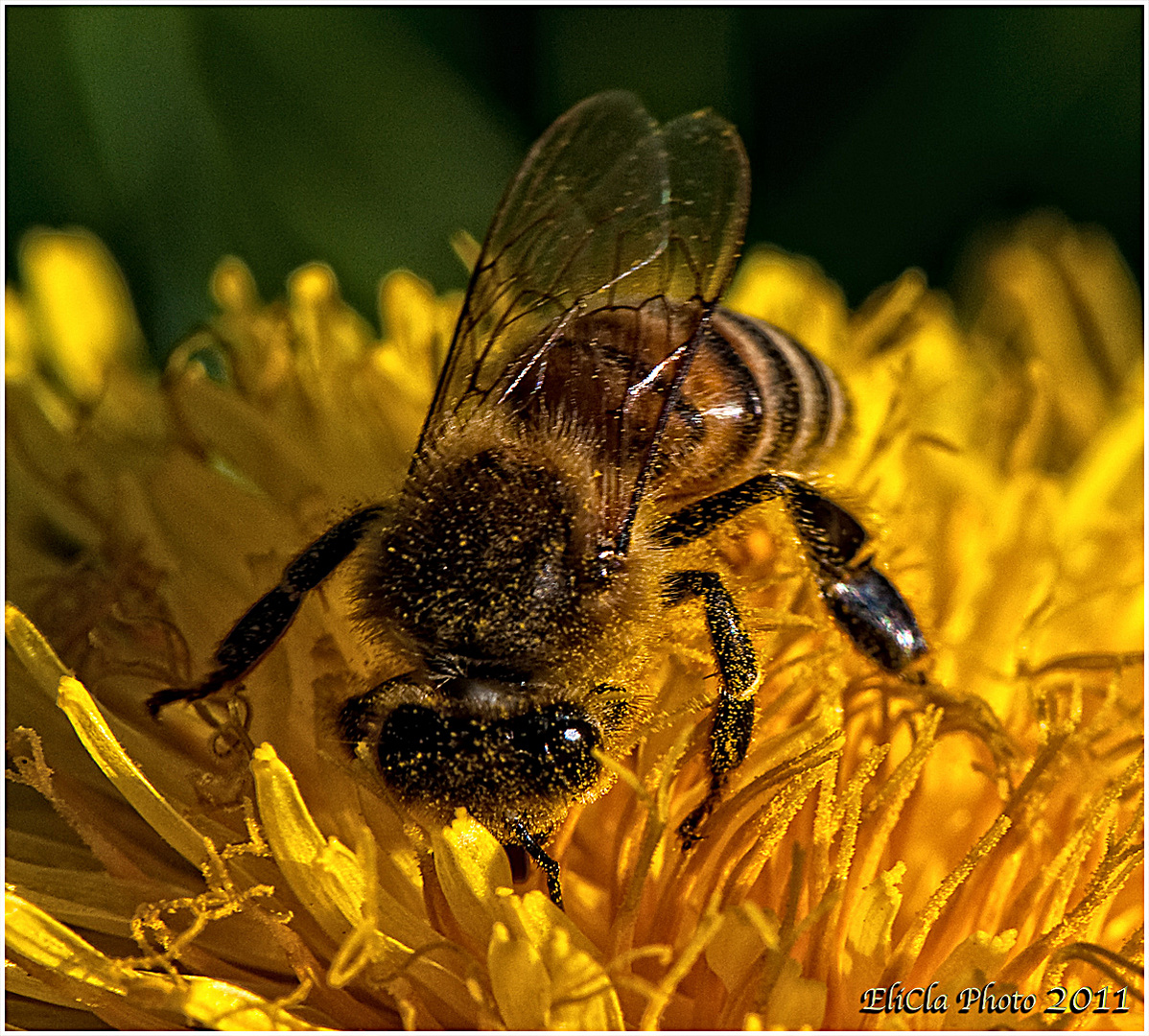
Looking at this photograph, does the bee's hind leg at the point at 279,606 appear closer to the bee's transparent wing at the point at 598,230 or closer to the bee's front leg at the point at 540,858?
the bee's transparent wing at the point at 598,230

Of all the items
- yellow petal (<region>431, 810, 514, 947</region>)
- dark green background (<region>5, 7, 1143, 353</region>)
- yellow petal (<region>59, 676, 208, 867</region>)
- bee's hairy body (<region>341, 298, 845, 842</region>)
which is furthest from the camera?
dark green background (<region>5, 7, 1143, 353</region>)

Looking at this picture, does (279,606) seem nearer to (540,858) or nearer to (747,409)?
(540,858)

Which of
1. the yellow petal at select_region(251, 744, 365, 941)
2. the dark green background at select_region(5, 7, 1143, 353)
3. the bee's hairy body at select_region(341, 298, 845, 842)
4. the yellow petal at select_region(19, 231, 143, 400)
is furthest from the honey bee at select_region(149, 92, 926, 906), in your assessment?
the yellow petal at select_region(19, 231, 143, 400)

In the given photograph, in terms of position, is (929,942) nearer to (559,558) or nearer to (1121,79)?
(559,558)

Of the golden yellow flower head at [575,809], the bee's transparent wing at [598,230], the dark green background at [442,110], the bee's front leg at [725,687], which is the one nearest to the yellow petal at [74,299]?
the dark green background at [442,110]

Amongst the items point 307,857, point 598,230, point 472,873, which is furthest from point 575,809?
point 598,230

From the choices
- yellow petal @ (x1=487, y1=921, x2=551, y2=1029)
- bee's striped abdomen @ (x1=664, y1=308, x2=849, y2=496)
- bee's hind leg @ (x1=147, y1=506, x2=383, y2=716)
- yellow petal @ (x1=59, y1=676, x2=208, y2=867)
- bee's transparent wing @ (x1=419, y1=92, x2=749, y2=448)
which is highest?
bee's transparent wing @ (x1=419, y1=92, x2=749, y2=448)

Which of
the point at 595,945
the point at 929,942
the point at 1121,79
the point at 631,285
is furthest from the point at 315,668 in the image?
the point at 1121,79

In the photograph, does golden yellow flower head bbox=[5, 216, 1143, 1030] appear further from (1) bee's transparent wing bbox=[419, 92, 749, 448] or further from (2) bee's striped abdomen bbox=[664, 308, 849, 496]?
(1) bee's transparent wing bbox=[419, 92, 749, 448]
